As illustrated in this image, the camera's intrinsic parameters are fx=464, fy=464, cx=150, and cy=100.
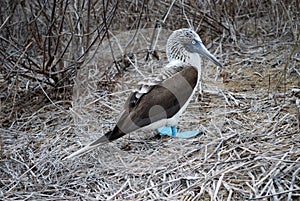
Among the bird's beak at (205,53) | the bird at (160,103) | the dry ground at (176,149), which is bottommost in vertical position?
the dry ground at (176,149)

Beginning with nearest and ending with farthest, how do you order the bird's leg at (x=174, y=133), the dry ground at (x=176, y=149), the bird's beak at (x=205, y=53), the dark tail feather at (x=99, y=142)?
the dry ground at (x=176, y=149) → the dark tail feather at (x=99, y=142) → the bird's leg at (x=174, y=133) → the bird's beak at (x=205, y=53)

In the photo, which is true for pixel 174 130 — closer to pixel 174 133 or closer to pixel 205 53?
pixel 174 133

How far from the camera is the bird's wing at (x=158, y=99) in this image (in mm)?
3084

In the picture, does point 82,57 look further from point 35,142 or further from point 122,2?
point 122,2

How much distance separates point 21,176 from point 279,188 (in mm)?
1578

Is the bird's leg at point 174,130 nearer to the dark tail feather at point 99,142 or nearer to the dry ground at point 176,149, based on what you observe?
the dry ground at point 176,149

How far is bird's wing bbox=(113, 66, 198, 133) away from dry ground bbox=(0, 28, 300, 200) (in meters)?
0.23

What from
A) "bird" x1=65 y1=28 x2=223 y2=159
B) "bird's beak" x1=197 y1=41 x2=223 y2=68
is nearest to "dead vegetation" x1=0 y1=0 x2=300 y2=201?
"bird" x1=65 y1=28 x2=223 y2=159

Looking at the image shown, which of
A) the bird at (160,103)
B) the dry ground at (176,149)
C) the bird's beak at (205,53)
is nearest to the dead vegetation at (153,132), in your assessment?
the dry ground at (176,149)

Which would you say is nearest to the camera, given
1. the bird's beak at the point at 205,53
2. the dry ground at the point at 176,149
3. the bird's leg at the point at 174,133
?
the dry ground at the point at 176,149

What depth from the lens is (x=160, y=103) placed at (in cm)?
316

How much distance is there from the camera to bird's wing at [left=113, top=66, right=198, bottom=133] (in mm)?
3084

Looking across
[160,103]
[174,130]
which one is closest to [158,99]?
[160,103]

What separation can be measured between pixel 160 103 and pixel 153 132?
0.40m
